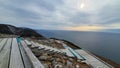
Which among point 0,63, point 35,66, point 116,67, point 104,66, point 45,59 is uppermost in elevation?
point 35,66

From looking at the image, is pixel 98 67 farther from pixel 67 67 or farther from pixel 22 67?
pixel 22 67

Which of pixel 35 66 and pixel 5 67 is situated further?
pixel 5 67

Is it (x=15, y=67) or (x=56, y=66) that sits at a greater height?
(x=15, y=67)

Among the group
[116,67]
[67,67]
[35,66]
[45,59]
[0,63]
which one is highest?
[35,66]

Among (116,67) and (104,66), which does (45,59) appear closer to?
(104,66)

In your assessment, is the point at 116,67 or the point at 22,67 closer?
the point at 22,67

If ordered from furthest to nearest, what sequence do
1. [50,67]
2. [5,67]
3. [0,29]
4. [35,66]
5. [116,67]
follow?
[0,29] → [116,67] → [50,67] → [5,67] → [35,66]

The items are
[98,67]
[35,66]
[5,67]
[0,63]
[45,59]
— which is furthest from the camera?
[98,67]

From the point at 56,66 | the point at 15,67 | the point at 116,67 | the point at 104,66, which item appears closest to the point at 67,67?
the point at 56,66

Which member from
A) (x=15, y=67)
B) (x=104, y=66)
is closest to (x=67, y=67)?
(x=15, y=67)
